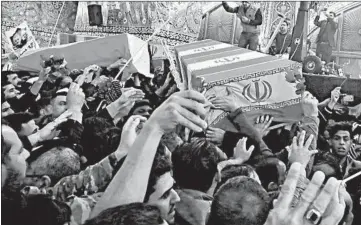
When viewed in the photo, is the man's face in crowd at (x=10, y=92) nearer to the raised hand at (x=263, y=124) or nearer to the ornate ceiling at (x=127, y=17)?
the ornate ceiling at (x=127, y=17)

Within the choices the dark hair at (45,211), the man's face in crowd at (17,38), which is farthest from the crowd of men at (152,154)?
the man's face in crowd at (17,38)

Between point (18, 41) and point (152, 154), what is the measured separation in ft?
2.37

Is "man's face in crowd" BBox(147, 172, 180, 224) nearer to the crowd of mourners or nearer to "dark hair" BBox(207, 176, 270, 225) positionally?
the crowd of mourners

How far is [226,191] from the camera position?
82.3 inches

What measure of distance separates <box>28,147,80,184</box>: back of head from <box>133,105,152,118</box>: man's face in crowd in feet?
0.96

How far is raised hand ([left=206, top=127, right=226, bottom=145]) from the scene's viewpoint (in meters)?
2.17

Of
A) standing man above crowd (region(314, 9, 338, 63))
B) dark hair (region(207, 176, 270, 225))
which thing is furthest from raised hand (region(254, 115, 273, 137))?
standing man above crowd (region(314, 9, 338, 63))

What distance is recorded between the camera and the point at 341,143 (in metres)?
2.24

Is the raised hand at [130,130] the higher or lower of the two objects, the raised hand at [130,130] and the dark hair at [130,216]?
the higher

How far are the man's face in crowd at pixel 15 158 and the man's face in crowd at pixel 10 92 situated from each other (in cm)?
16

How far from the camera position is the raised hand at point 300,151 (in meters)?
2.18

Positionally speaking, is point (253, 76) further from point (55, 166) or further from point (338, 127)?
point (55, 166)

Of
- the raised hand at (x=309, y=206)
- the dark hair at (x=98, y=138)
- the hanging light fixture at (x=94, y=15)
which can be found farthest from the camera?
the hanging light fixture at (x=94, y=15)

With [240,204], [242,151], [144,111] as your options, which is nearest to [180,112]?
[144,111]
